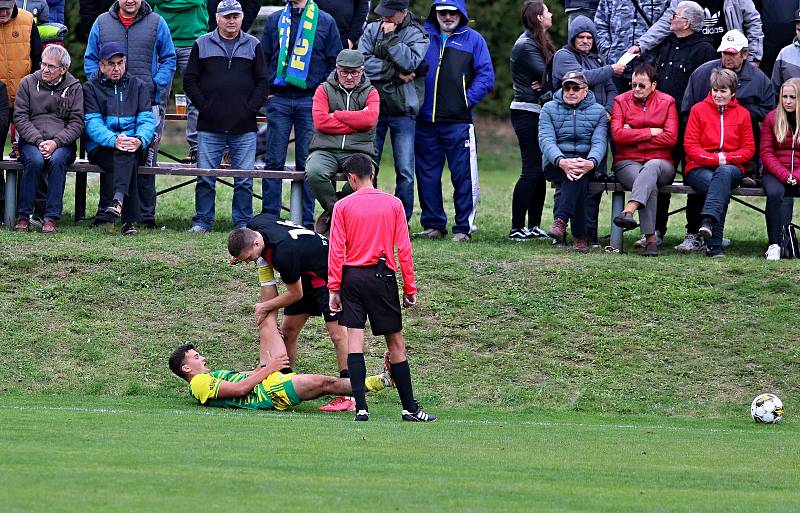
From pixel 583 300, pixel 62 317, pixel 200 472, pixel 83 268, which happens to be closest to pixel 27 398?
pixel 62 317

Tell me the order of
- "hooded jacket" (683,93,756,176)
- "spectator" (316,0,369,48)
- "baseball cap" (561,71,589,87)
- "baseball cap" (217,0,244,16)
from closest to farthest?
"hooded jacket" (683,93,756,176)
"baseball cap" (561,71,589,87)
"baseball cap" (217,0,244,16)
"spectator" (316,0,369,48)

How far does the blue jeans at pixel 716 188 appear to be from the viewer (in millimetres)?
15414

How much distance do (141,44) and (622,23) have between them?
19.1 ft

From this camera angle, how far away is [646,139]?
15.7 m

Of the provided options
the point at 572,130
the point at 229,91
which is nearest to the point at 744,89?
the point at 572,130

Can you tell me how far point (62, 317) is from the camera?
1412 cm

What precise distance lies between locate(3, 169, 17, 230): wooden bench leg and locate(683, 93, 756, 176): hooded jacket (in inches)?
312

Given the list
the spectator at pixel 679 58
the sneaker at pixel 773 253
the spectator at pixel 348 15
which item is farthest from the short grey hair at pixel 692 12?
the spectator at pixel 348 15

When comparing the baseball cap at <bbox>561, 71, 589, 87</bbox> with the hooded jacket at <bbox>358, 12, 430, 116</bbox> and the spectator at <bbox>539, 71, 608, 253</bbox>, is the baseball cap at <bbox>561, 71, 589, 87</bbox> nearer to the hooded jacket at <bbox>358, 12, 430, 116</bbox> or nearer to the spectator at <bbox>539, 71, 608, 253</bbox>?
the spectator at <bbox>539, 71, 608, 253</bbox>

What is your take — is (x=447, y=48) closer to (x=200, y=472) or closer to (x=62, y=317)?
(x=62, y=317)

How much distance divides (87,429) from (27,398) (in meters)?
2.78

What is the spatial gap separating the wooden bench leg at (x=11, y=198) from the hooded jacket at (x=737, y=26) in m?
7.63

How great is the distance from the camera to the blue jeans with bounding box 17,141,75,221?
15984mm

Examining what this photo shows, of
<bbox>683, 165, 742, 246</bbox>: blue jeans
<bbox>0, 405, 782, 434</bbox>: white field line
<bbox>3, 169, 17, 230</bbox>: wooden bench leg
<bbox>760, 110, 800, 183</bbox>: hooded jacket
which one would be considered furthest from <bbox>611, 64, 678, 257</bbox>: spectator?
<bbox>3, 169, 17, 230</bbox>: wooden bench leg
